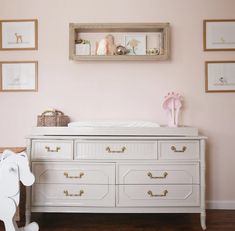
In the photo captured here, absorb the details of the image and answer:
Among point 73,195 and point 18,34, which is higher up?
point 18,34

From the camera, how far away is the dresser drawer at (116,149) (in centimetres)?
189

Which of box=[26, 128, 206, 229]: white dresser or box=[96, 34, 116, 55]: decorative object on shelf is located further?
box=[96, 34, 116, 55]: decorative object on shelf

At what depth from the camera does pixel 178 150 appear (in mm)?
1901

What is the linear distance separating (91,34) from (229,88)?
152cm

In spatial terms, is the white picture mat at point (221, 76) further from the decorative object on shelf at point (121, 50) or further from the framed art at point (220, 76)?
the decorative object on shelf at point (121, 50)

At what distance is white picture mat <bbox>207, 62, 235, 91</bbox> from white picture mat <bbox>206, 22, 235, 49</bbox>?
20cm

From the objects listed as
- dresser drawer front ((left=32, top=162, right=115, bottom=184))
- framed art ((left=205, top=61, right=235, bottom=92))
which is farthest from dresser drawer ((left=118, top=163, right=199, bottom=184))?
framed art ((left=205, top=61, right=235, bottom=92))

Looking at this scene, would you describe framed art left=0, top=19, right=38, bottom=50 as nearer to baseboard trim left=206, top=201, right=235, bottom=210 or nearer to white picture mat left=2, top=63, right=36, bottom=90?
white picture mat left=2, top=63, right=36, bottom=90

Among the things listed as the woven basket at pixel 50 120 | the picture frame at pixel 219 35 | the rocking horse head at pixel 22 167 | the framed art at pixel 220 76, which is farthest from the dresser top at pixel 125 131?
the picture frame at pixel 219 35

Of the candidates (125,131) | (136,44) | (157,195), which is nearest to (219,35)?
(136,44)

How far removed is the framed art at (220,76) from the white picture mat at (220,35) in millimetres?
176

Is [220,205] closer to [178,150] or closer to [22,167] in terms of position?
[178,150]

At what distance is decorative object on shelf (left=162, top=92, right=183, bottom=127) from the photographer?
2.22 meters

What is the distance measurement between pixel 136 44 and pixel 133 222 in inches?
67.5
